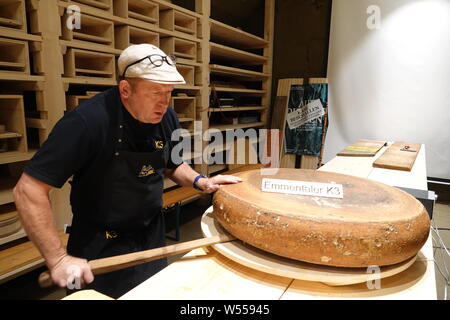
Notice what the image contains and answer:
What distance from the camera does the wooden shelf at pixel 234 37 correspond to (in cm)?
378

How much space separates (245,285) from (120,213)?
2.15 ft

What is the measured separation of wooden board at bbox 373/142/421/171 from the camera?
2338 mm

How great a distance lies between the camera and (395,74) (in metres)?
4.25

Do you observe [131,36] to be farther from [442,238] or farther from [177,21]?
[442,238]

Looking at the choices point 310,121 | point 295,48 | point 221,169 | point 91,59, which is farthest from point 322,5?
point 91,59

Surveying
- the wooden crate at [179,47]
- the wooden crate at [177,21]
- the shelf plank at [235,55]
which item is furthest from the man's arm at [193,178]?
the shelf plank at [235,55]

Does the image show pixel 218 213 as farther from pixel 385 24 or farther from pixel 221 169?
pixel 385 24

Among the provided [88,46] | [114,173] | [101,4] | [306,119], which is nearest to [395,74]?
[306,119]

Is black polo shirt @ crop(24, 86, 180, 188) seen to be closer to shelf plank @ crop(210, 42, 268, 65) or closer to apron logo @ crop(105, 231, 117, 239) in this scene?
apron logo @ crop(105, 231, 117, 239)

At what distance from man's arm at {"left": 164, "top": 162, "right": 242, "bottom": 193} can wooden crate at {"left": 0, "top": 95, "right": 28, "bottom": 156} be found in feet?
3.43

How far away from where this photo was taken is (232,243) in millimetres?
988

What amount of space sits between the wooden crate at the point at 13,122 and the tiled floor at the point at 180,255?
1.12 m

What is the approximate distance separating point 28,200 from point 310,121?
12.9ft

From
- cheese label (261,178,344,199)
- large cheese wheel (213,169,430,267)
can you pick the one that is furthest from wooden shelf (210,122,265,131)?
Result: large cheese wheel (213,169,430,267)
